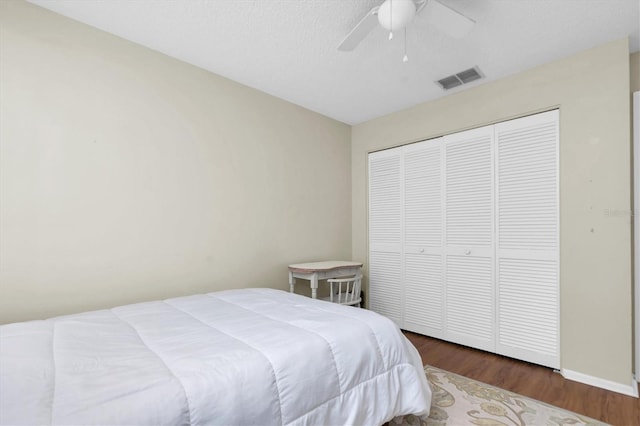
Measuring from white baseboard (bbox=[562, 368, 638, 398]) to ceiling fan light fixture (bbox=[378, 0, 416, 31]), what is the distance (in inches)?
106

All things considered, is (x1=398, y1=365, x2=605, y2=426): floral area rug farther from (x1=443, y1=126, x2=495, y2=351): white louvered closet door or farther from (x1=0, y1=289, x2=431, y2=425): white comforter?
(x1=443, y1=126, x2=495, y2=351): white louvered closet door

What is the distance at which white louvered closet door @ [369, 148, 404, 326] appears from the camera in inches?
137

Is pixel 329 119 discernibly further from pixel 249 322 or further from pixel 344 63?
pixel 249 322

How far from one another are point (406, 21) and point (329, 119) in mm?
2138

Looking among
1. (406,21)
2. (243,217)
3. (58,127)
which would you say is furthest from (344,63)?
(58,127)

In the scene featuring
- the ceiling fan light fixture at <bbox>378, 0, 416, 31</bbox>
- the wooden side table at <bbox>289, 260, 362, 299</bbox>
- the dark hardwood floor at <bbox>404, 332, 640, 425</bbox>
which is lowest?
the dark hardwood floor at <bbox>404, 332, 640, 425</bbox>

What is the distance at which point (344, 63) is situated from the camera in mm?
2488

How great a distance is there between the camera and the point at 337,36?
2131 mm

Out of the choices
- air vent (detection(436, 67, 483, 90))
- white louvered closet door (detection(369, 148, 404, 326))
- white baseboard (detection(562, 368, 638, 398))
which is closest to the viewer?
white baseboard (detection(562, 368, 638, 398))

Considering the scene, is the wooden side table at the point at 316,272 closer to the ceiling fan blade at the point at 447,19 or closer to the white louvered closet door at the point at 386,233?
the white louvered closet door at the point at 386,233

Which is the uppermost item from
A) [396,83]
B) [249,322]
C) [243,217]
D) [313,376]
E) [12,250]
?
[396,83]

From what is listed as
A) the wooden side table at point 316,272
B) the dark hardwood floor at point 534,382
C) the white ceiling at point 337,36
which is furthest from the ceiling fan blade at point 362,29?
the dark hardwood floor at point 534,382

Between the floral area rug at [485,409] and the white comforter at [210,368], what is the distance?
15.4 inches

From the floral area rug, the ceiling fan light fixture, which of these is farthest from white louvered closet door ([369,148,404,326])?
the ceiling fan light fixture
